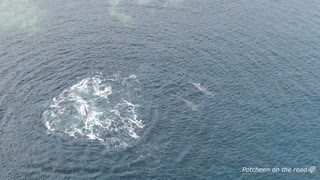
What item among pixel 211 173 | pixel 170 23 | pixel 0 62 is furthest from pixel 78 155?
pixel 170 23

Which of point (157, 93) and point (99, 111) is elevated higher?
point (157, 93)

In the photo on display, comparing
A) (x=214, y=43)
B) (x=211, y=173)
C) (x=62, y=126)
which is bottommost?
(x=211, y=173)

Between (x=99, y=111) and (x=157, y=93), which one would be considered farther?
(x=157, y=93)

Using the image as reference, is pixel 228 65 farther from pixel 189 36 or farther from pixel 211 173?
pixel 211 173

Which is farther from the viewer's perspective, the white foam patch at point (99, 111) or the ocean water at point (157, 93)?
the white foam patch at point (99, 111)
